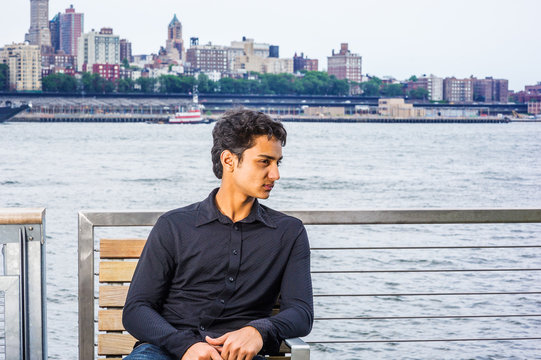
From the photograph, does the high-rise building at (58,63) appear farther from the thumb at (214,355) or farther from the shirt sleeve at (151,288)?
the thumb at (214,355)

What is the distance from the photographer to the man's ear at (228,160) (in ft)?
5.60

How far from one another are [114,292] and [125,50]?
13264 cm

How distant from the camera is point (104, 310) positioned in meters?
1.89

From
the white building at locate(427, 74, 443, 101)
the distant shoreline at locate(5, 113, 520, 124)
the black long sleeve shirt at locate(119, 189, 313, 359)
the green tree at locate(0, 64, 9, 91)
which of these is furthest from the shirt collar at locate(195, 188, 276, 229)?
the white building at locate(427, 74, 443, 101)

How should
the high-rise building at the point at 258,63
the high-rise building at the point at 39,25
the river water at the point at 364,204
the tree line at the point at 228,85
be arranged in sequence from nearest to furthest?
the river water at the point at 364,204 → the tree line at the point at 228,85 → the high-rise building at the point at 258,63 → the high-rise building at the point at 39,25

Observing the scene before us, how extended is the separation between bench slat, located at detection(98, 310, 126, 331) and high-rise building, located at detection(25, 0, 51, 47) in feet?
428

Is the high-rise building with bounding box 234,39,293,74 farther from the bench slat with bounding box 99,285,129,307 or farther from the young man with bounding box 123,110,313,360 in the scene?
the young man with bounding box 123,110,313,360

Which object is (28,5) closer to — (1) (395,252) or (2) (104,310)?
(1) (395,252)

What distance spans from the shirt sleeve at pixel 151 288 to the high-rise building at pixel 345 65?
11684 cm

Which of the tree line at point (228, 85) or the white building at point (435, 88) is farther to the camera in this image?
the white building at point (435, 88)

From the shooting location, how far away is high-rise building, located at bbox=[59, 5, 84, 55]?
13212cm

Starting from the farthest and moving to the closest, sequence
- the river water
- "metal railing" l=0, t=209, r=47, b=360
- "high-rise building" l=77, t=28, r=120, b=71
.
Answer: "high-rise building" l=77, t=28, r=120, b=71 < the river water < "metal railing" l=0, t=209, r=47, b=360

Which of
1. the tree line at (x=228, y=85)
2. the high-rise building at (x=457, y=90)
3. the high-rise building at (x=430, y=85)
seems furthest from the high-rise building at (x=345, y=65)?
the high-rise building at (x=457, y=90)

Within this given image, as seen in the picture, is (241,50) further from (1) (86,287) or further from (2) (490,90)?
(1) (86,287)
